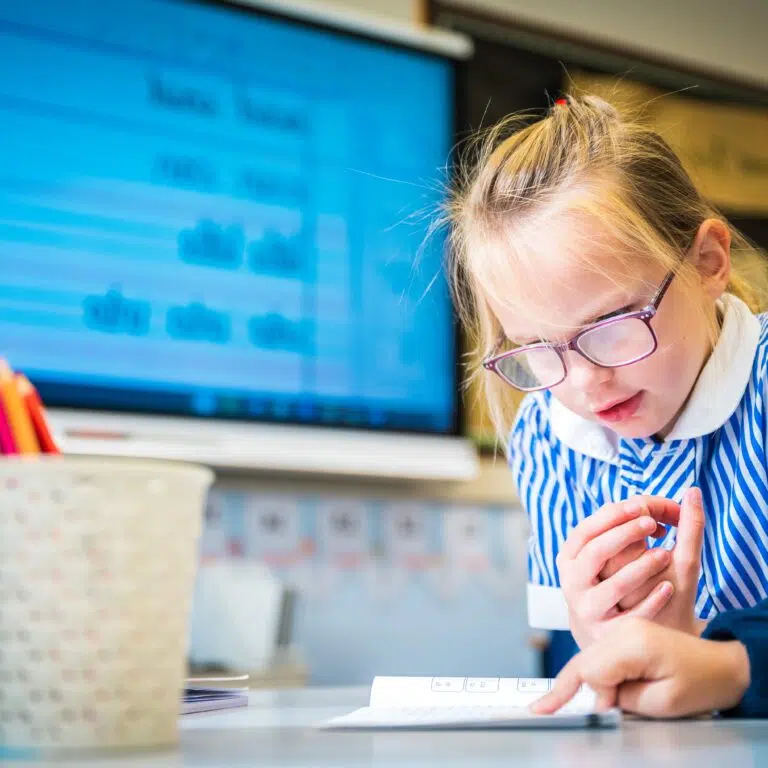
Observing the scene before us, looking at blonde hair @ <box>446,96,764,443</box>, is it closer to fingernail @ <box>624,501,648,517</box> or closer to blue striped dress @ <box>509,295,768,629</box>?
blue striped dress @ <box>509,295,768,629</box>

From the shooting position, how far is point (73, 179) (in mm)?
1710

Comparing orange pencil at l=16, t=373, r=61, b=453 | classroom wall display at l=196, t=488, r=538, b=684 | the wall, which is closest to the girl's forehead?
orange pencil at l=16, t=373, r=61, b=453

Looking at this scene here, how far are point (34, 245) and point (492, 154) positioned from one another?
89 cm

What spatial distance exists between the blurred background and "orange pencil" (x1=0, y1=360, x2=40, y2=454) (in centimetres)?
121

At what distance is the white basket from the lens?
1.31 ft

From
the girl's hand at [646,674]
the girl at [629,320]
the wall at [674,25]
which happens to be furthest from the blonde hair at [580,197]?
the wall at [674,25]

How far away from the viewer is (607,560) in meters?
0.72

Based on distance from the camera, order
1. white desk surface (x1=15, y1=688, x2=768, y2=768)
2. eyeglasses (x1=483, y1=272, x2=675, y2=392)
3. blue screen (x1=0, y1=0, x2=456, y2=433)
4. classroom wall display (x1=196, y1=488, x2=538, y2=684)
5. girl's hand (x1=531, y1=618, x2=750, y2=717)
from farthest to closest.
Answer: classroom wall display (x1=196, y1=488, x2=538, y2=684) → blue screen (x1=0, y1=0, x2=456, y2=433) → eyeglasses (x1=483, y1=272, x2=675, y2=392) → girl's hand (x1=531, y1=618, x2=750, y2=717) → white desk surface (x1=15, y1=688, x2=768, y2=768)

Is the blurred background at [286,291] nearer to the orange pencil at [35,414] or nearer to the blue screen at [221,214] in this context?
the blue screen at [221,214]

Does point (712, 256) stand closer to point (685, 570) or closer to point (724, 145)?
point (685, 570)

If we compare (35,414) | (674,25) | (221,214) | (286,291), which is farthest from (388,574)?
(35,414)

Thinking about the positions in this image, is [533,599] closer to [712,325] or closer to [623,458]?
[623,458]

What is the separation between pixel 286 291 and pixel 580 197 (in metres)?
1.03

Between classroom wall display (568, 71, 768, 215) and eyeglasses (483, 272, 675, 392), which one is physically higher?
classroom wall display (568, 71, 768, 215)
